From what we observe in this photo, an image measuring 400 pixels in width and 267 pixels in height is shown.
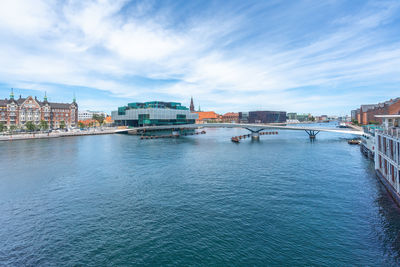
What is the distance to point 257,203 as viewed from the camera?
25.6m

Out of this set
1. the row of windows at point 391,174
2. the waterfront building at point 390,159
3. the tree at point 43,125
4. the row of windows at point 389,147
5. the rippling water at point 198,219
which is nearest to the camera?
the rippling water at point 198,219

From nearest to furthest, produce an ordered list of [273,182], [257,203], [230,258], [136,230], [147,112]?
1. [230,258]
2. [136,230]
3. [257,203]
4. [273,182]
5. [147,112]

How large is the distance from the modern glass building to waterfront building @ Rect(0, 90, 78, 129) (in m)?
33.5

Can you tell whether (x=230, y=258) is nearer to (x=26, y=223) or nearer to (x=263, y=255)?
(x=263, y=255)

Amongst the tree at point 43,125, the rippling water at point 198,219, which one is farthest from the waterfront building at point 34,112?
the rippling water at point 198,219

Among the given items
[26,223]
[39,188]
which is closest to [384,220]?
[26,223]

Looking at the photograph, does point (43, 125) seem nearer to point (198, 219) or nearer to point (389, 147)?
point (198, 219)

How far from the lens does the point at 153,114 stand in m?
147

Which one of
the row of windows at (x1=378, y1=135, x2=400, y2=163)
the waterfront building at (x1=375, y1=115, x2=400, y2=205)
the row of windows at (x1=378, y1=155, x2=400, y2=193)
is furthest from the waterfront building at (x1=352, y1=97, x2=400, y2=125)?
the row of windows at (x1=378, y1=155, x2=400, y2=193)

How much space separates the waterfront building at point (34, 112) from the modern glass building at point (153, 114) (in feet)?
110

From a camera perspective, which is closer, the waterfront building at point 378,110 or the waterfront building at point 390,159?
the waterfront building at point 390,159

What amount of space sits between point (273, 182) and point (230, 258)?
66.3ft

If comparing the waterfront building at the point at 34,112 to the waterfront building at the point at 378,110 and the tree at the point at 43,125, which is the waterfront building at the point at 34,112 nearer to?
the tree at the point at 43,125

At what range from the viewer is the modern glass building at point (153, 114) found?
14812 centimetres
